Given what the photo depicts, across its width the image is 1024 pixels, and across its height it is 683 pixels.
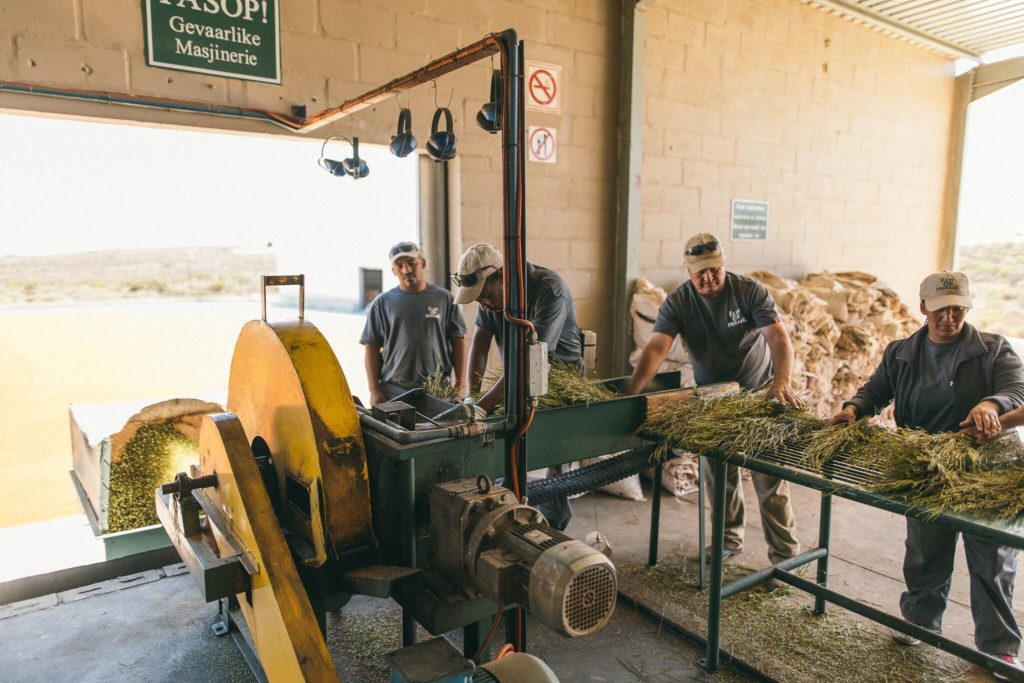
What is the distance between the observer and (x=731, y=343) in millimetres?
4180

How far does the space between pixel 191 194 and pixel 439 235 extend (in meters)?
1.73

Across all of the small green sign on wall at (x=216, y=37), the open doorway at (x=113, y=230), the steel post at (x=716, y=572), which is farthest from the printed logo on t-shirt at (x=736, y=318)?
the small green sign on wall at (x=216, y=37)

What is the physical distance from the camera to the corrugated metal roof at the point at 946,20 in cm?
701

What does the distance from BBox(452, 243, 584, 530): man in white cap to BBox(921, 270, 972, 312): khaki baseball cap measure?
5.73 ft

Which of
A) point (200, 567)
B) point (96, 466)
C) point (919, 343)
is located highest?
point (919, 343)

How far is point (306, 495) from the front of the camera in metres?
2.27

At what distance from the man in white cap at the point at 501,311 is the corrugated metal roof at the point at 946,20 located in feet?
16.4

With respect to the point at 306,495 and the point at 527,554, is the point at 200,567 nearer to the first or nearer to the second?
the point at 306,495

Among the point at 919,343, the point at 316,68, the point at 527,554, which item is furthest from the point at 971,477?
the point at 316,68

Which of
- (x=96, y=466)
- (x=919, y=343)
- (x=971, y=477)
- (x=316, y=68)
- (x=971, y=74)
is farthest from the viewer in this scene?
(x=971, y=74)

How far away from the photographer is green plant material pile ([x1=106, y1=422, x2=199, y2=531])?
12.7 feet

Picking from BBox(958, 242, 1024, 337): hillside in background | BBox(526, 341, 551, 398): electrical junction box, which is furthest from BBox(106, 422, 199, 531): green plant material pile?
BBox(958, 242, 1024, 337): hillside in background

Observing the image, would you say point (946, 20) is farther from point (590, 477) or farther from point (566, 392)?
point (590, 477)

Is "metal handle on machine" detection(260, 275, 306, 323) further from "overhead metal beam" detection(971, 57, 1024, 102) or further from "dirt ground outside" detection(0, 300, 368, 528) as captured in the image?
"overhead metal beam" detection(971, 57, 1024, 102)
